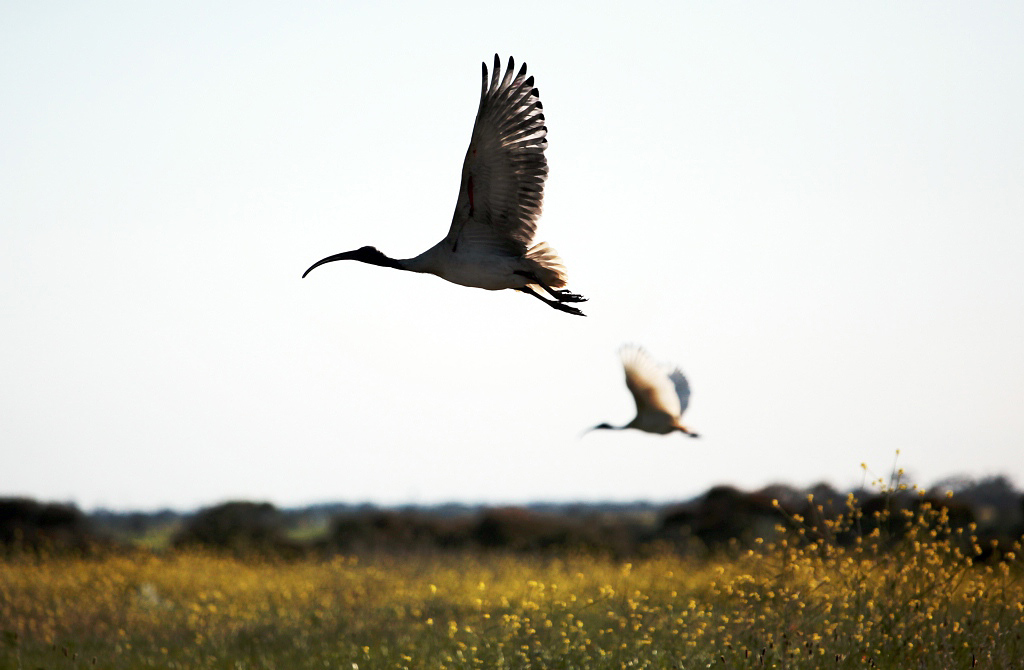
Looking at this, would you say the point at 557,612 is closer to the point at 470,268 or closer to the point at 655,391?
the point at 655,391

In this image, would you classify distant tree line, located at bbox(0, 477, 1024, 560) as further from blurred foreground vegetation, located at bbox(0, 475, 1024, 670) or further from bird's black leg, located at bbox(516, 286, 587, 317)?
bird's black leg, located at bbox(516, 286, 587, 317)

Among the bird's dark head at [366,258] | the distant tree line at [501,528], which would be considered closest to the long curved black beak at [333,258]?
the bird's dark head at [366,258]

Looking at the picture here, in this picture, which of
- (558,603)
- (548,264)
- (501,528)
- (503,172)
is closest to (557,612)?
(558,603)

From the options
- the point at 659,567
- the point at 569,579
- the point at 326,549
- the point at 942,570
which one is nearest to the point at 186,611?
the point at 569,579

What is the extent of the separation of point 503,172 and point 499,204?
0.64ft

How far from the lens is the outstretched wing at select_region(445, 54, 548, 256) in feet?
20.6

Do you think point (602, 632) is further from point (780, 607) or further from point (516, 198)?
point (516, 198)

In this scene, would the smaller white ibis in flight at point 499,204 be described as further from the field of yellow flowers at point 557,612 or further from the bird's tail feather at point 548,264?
the field of yellow flowers at point 557,612

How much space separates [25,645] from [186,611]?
1899 mm

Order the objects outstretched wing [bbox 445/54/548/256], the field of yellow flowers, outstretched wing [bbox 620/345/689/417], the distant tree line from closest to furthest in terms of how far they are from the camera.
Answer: outstretched wing [bbox 445/54/548/256]
the field of yellow flowers
outstretched wing [bbox 620/345/689/417]
the distant tree line

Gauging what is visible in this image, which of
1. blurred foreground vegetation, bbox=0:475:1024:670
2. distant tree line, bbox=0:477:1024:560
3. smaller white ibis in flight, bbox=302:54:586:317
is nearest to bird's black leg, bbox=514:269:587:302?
smaller white ibis in flight, bbox=302:54:586:317

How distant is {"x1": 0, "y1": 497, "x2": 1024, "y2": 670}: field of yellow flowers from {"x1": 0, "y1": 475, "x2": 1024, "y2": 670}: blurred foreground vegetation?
0.02 meters

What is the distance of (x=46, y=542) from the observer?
1551cm

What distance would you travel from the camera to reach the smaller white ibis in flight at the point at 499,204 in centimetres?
630
